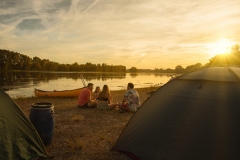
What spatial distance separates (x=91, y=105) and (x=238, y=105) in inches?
323

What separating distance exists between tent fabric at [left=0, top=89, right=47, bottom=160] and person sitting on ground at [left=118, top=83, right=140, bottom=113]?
570 cm

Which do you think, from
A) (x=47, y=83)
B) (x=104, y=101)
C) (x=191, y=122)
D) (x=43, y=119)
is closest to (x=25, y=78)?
(x=47, y=83)

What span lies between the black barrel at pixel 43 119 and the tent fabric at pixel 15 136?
58 centimetres

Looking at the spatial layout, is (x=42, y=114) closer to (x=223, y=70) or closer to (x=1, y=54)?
(x=223, y=70)

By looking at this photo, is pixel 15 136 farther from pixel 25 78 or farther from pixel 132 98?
pixel 25 78

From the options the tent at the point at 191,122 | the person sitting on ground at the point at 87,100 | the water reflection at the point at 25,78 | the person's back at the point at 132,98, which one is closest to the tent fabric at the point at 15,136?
the tent at the point at 191,122

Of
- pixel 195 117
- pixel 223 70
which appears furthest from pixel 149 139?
pixel 223 70

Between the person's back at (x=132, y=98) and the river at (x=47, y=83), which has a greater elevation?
the person's back at (x=132, y=98)

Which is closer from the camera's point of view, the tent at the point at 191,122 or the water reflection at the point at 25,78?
the tent at the point at 191,122

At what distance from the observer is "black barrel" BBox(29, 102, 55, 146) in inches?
213

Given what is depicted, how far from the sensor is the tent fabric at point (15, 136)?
4152 mm

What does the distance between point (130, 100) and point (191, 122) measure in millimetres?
6130

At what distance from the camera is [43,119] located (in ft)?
17.8

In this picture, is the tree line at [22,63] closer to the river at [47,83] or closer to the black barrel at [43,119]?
the river at [47,83]
